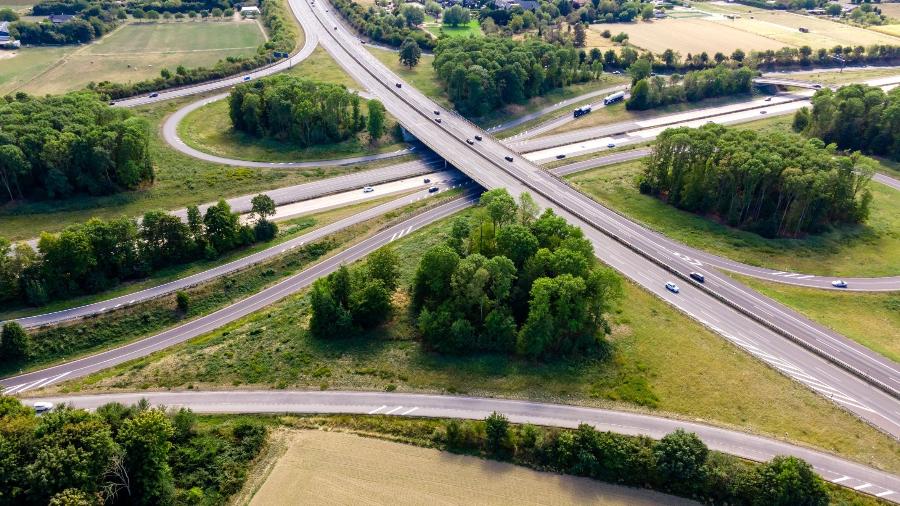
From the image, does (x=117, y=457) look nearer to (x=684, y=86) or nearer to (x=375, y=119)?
(x=375, y=119)

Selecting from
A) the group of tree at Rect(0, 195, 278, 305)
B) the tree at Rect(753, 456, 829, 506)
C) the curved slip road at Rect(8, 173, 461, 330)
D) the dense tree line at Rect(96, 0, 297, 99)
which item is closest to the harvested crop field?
the tree at Rect(753, 456, 829, 506)

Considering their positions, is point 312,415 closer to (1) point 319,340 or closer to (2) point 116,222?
(1) point 319,340

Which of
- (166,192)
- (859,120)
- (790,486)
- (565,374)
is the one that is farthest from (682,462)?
(859,120)

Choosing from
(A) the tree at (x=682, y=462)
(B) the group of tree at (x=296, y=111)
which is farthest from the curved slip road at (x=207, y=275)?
(A) the tree at (x=682, y=462)

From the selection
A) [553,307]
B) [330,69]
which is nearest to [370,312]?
[553,307]

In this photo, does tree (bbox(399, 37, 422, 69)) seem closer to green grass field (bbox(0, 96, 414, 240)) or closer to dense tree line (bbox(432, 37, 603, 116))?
dense tree line (bbox(432, 37, 603, 116))

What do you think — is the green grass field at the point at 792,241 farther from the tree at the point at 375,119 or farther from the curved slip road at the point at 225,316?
the tree at the point at 375,119
